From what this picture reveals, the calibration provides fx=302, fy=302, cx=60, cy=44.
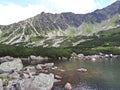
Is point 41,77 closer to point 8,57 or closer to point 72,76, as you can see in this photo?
point 72,76

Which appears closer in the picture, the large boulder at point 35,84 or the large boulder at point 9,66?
the large boulder at point 35,84

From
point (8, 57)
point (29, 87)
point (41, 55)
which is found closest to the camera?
point (29, 87)

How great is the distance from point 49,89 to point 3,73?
28952mm

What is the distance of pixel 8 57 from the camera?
595 feet

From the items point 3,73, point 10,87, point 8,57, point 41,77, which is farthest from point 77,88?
point 8,57

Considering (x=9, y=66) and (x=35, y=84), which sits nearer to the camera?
(x=35, y=84)

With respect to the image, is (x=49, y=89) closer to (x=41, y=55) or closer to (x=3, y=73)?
(x=3, y=73)

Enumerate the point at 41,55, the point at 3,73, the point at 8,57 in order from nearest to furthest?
the point at 3,73, the point at 8,57, the point at 41,55

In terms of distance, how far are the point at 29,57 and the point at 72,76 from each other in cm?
8325

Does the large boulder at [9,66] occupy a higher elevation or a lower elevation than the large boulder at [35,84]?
higher

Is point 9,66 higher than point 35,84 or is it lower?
higher

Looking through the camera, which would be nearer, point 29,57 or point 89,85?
point 89,85

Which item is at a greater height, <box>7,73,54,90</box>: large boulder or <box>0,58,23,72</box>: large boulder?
<box>0,58,23,72</box>: large boulder

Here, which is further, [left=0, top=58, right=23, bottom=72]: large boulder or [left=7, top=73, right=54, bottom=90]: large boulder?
[left=0, top=58, right=23, bottom=72]: large boulder
